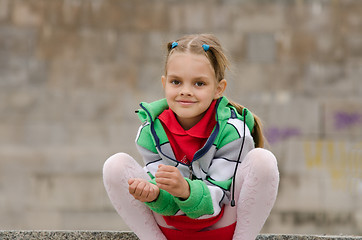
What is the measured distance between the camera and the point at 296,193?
570cm

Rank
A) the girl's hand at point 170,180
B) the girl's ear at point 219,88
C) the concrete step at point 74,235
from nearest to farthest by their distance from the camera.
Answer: the girl's hand at point 170,180
the girl's ear at point 219,88
the concrete step at point 74,235

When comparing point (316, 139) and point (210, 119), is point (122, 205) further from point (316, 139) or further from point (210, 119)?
point (316, 139)

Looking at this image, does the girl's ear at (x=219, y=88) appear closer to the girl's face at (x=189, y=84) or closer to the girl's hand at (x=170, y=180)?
the girl's face at (x=189, y=84)

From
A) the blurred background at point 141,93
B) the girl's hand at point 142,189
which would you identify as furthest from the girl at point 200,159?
the blurred background at point 141,93

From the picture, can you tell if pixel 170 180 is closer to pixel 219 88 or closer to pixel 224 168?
pixel 224 168

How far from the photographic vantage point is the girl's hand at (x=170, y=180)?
215 cm

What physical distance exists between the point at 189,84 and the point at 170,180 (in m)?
0.55

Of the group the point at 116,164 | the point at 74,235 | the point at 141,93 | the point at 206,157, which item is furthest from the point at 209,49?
the point at 141,93

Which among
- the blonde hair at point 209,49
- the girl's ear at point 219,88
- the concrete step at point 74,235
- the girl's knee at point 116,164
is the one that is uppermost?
the blonde hair at point 209,49

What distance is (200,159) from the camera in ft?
8.21

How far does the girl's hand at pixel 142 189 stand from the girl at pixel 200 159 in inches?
4.2

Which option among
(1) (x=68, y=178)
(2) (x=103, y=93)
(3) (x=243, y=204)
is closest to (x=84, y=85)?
(2) (x=103, y=93)

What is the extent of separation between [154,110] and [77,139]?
322cm

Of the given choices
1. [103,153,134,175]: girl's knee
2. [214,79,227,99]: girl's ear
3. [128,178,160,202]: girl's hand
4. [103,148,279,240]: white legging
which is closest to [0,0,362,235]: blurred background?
[214,79,227,99]: girl's ear
